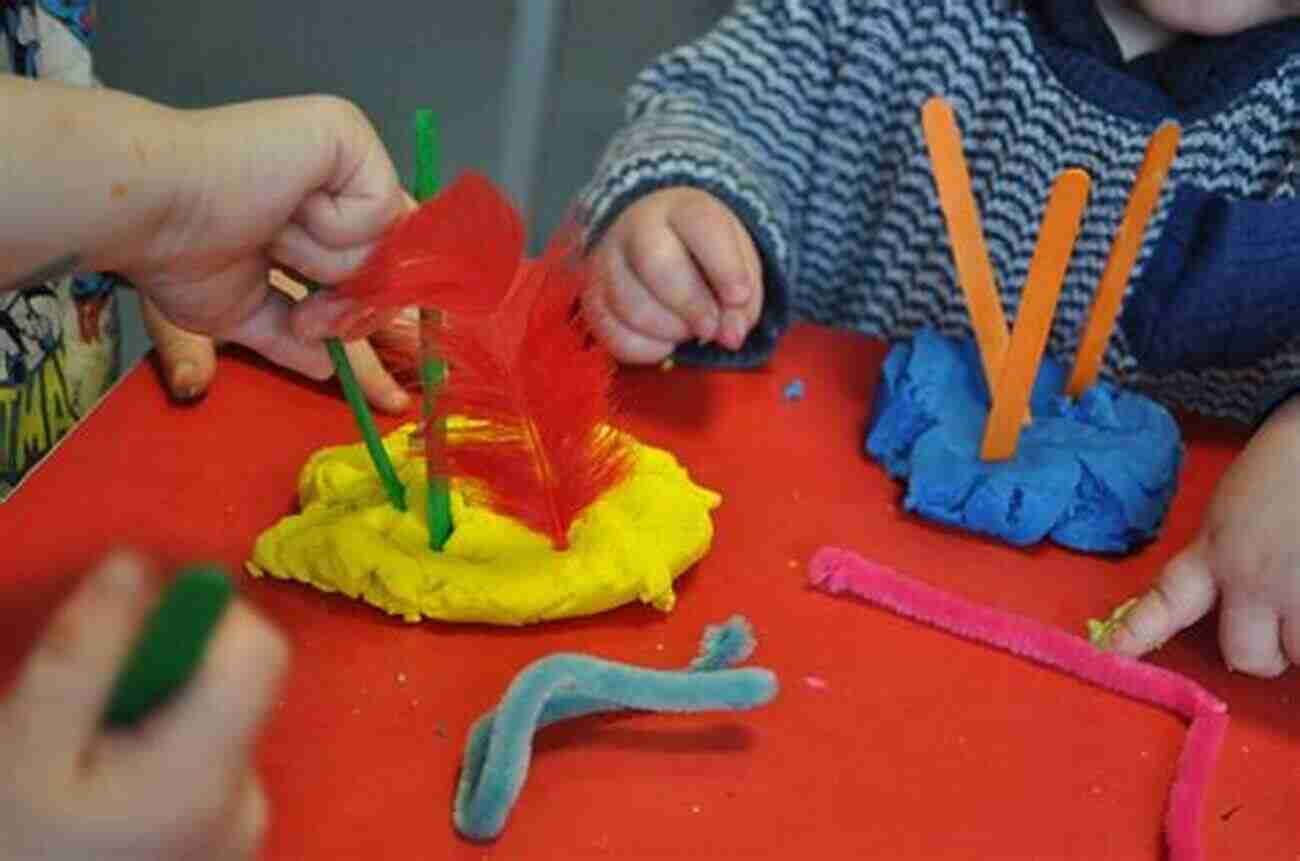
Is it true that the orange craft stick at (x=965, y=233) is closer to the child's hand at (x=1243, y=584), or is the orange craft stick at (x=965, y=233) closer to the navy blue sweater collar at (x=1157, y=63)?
the child's hand at (x=1243, y=584)

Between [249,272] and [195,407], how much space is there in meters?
0.10

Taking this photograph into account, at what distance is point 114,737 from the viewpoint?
0.31 m

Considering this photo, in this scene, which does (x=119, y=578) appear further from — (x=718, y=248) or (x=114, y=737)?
(x=718, y=248)

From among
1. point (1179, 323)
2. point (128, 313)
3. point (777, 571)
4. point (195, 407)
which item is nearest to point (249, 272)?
point (195, 407)

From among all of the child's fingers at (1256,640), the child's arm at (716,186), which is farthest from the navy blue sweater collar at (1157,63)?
the child's fingers at (1256,640)

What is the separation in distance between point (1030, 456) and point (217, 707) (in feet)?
1.36

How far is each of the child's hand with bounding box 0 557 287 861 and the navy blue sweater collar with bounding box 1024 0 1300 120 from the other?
0.63m

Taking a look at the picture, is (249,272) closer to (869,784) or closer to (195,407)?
(195,407)

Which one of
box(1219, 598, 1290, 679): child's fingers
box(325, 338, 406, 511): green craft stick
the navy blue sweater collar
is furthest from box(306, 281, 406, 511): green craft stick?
the navy blue sweater collar

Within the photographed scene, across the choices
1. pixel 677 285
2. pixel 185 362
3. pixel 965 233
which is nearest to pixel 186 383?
Answer: pixel 185 362

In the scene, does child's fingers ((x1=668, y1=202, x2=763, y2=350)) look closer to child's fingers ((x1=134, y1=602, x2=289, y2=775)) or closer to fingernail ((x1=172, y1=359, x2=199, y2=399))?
fingernail ((x1=172, y1=359, x2=199, y2=399))

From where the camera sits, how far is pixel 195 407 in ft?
2.12

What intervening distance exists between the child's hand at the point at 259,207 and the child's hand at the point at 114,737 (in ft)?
0.69

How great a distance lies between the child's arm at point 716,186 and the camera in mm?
704
